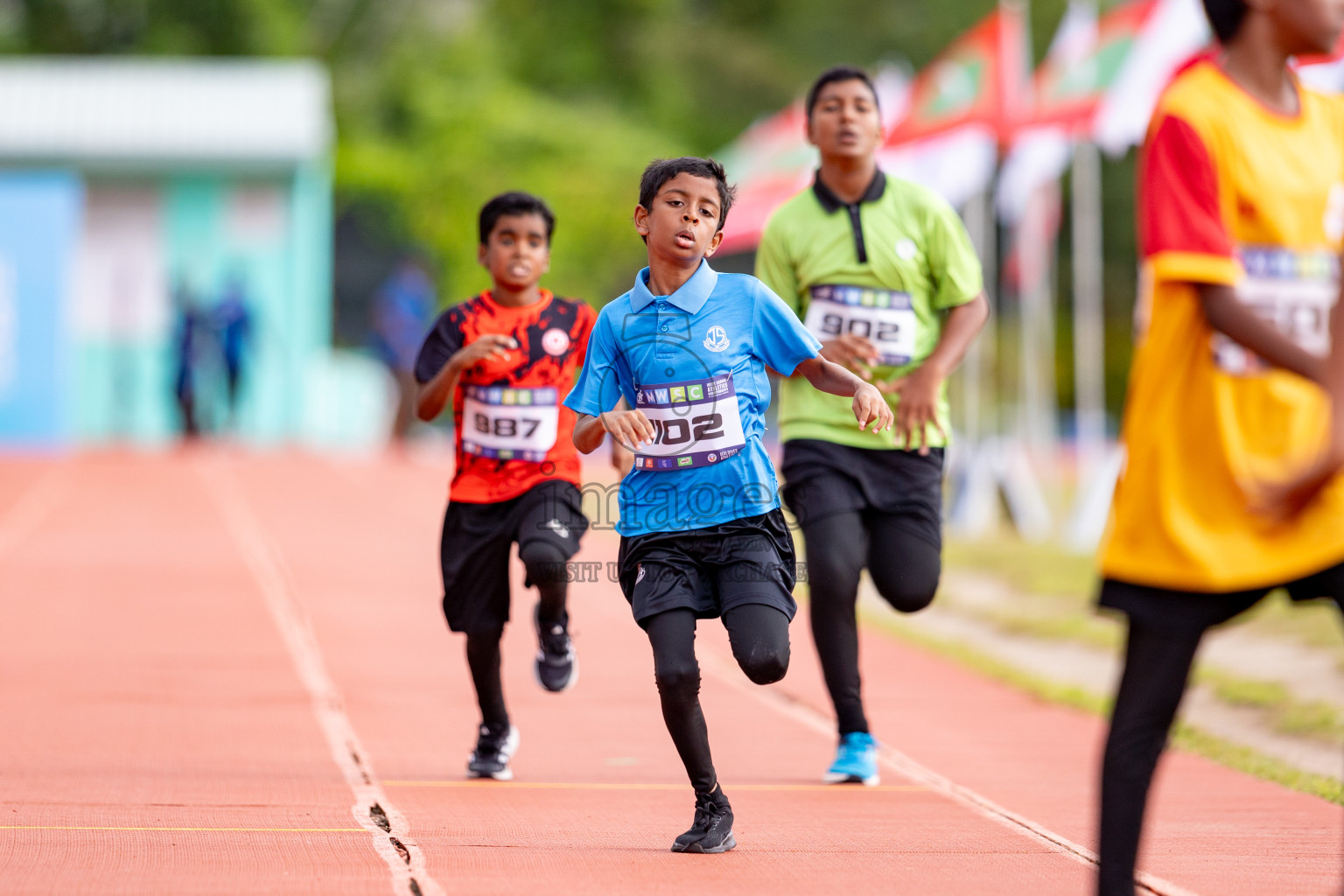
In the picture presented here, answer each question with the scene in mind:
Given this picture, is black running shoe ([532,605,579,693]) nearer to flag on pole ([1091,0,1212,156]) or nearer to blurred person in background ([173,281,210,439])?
flag on pole ([1091,0,1212,156])

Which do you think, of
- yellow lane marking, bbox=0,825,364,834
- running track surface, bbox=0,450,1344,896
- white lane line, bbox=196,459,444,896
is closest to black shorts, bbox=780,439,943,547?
running track surface, bbox=0,450,1344,896

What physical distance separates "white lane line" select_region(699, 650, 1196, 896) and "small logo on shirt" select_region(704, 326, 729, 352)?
1.72 m

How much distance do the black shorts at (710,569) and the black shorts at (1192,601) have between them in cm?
149

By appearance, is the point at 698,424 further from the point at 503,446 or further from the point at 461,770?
the point at 461,770

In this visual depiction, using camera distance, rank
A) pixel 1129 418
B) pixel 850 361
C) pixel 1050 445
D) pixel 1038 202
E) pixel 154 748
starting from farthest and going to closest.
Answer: pixel 1050 445, pixel 1038 202, pixel 154 748, pixel 850 361, pixel 1129 418

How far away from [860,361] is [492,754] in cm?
183

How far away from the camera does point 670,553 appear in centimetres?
498

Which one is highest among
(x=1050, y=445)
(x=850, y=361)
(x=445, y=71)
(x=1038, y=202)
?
(x=445, y=71)

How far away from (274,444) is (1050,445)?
540 inches

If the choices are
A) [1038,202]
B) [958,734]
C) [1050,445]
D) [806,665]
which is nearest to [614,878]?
[958,734]

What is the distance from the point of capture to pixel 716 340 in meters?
4.98

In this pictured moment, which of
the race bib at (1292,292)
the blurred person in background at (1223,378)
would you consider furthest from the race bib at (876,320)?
the race bib at (1292,292)

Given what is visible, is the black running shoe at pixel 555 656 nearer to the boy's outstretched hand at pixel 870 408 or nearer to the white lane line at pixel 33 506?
the boy's outstretched hand at pixel 870 408

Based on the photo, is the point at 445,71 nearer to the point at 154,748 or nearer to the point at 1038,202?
the point at 1038,202
